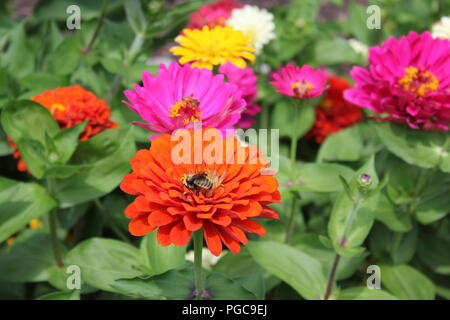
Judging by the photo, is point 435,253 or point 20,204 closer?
point 20,204

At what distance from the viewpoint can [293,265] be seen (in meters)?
1.27

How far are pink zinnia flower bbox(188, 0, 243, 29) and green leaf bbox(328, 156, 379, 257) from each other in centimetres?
87

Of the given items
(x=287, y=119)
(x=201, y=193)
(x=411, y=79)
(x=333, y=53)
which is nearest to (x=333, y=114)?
(x=287, y=119)

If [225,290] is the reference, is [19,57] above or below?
above

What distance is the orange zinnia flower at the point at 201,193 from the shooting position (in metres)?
0.81

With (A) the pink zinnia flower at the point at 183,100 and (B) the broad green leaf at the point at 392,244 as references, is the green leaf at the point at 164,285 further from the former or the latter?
(B) the broad green leaf at the point at 392,244

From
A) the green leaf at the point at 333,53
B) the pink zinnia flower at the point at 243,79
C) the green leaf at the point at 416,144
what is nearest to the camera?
the green leaf at the point at 416,144

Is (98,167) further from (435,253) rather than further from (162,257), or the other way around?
(435,253)

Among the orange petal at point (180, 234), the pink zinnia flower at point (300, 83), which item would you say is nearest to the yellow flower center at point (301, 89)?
the pink zinnia flower at point (300, 83)

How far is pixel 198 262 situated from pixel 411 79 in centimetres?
68

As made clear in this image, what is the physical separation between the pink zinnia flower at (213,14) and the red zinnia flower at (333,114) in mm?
457
